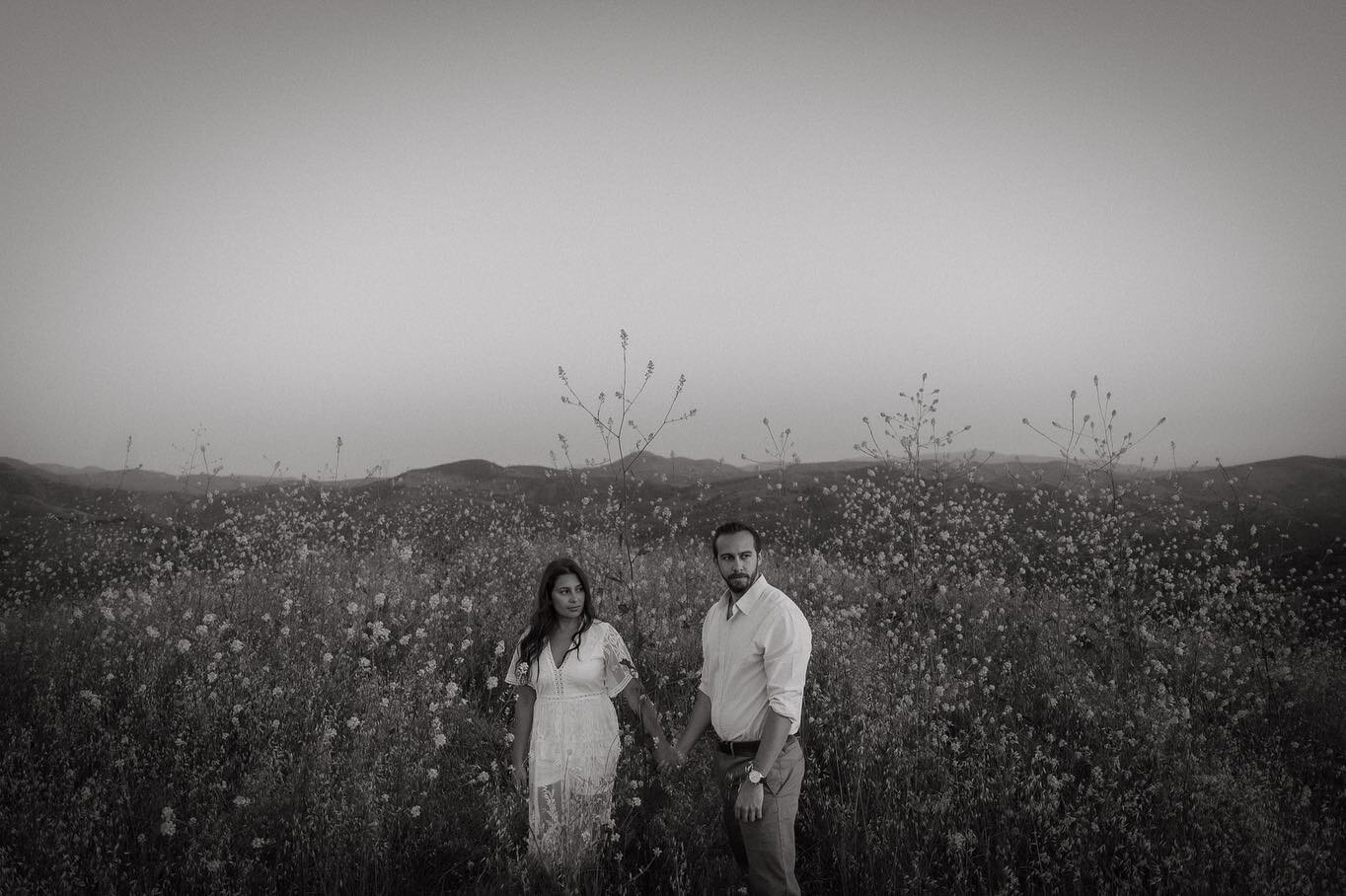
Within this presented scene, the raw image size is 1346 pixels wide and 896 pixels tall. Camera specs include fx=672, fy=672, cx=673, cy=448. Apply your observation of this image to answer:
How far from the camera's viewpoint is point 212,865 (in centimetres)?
293

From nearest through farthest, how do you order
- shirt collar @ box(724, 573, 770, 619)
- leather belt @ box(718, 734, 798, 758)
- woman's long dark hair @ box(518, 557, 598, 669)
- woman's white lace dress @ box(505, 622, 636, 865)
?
leather belt @ box(718, 734, 798, 758) → shirt collar @ box(724, 573, 770, 619) → woman's white lace dress @ box(505, 622, 636, 865) → woman's long dark hair @ box(518, 557, 598, 669)

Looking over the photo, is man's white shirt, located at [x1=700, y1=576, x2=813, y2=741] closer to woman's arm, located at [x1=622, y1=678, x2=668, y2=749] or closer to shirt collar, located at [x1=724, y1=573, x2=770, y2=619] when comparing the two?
shirt collar, located at [x1=724, y1=573, x2=770, y2=619]

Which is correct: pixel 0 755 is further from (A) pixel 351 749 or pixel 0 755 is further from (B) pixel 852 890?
(B) pixel 852 890

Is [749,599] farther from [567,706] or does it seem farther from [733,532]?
[567,706]

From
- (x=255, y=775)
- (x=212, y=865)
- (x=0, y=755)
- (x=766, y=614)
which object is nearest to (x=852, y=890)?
(x=766, y=614)

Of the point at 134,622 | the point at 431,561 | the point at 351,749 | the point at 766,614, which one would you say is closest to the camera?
the point at 766,614

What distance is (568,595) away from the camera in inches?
140

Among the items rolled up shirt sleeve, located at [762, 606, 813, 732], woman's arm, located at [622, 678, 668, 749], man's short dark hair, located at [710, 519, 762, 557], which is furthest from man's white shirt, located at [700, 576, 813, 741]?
woman's arm, located at [622, 678, 668, 749]

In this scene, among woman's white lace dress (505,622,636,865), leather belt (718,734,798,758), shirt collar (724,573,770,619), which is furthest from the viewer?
woman's white lace dress (505,622,636,865)

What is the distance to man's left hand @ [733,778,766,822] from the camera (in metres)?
2.76

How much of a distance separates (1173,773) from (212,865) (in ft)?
17.0

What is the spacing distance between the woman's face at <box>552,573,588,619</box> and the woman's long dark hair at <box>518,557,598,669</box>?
0.06ft

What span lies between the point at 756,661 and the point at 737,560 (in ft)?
1.48

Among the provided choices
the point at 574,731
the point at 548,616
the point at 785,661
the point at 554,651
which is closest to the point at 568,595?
the point at 548,616
